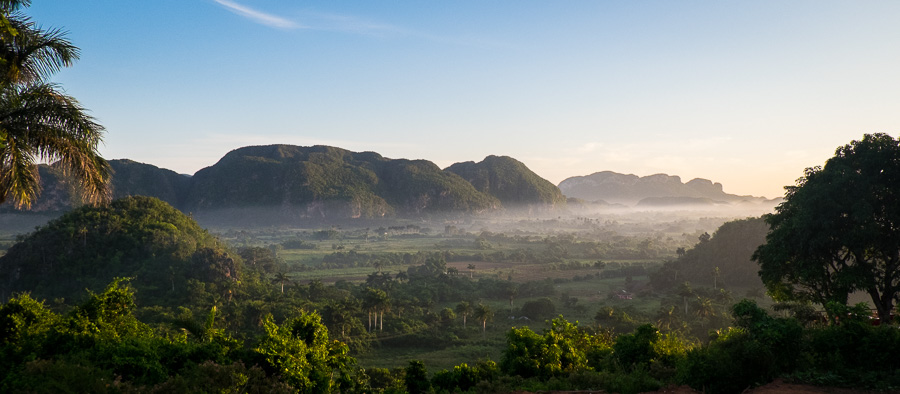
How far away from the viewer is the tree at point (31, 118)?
369 inches

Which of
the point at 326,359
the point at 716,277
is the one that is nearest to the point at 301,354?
the point at 326,359

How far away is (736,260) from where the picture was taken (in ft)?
202

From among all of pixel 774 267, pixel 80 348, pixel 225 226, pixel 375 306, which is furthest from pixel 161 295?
pixel 225 226

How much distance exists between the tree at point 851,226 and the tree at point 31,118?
22.6 m

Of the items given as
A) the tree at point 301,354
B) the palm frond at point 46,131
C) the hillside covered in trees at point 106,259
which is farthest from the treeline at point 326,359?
the hillside covered in trees at point 106,259

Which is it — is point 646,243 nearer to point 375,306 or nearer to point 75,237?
point 375,306

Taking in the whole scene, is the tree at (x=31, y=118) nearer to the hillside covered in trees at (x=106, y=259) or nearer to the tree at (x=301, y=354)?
the tree at (x=301, y=354)

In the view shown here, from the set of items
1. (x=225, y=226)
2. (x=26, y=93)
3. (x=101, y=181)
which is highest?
(x=26, y=93)

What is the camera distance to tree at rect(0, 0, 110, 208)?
369 inches

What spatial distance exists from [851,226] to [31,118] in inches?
980

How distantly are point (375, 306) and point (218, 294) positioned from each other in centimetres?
1499

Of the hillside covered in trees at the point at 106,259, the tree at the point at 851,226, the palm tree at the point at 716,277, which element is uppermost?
the tree at the point at 851,226

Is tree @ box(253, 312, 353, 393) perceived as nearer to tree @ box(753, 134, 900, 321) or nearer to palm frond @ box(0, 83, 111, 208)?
palm frond @ box(0, 83, 111, 208)

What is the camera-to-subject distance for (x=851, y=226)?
1573 centimetres
